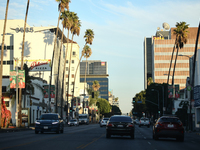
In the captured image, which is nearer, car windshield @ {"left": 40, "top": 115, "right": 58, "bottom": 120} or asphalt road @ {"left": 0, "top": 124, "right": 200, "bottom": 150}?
asphalt road @ {"left": 0, "top": 124, "right": 200, "bottom": 150}

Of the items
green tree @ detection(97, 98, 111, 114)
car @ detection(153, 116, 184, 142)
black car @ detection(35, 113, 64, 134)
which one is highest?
car @ detection(153, 116, 184, 142)

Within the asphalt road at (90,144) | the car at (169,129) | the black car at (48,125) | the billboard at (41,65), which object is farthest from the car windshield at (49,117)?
the billboard at (41,65)

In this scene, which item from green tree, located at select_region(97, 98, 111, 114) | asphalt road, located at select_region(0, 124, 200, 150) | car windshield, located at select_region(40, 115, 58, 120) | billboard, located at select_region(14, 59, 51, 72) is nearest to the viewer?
asphalt road, located at select_region(0, 124, 200, 150)

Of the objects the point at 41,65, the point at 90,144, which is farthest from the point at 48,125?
the point at 41,65

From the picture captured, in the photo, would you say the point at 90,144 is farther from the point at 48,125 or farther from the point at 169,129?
the point at 48,125

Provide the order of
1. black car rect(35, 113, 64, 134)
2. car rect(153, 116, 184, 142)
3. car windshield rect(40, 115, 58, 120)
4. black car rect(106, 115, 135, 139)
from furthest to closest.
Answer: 1. car windshield rect(40, 115, 58, 120)
2. black car rect(35, 113, 64, 134)
3. black car rect(106, 115, 135, 139)
4. car rect(153, 116, 184, 142)

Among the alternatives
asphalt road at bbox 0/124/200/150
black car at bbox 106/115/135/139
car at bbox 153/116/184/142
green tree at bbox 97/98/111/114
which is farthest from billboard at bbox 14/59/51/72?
green tree at bbox 97/98/111/114

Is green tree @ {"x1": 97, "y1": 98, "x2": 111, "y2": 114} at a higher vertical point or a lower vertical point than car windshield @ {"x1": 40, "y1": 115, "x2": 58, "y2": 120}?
lower

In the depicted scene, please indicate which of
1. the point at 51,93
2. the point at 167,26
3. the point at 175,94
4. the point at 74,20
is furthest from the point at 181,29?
A: the point at 167,26

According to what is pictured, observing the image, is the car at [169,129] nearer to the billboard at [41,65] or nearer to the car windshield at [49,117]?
the car windshield at [49,117]

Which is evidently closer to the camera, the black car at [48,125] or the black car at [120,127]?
the black car at [120,127]

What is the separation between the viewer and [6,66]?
8844 cm

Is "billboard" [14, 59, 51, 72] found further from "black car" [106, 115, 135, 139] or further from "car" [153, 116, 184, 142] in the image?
"car" [153, 116, 184, 142]

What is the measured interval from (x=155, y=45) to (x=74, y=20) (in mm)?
84127
